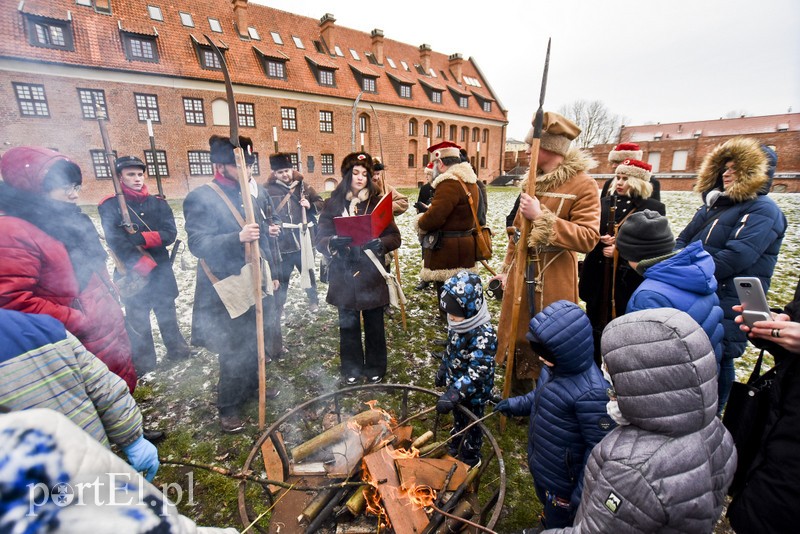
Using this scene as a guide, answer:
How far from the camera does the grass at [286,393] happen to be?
250cm

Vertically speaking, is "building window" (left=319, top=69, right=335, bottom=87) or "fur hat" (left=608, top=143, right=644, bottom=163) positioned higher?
"building window" (left=319, top=69, right=335, bottom=87)

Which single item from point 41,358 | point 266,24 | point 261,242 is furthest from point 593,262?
point 266,24

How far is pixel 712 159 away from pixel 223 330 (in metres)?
4.72

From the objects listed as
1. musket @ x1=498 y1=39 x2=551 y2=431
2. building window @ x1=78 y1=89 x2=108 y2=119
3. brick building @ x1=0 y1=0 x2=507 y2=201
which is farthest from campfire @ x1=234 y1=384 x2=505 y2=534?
building window @ x1=78 y1=89 x2=108 y2=119

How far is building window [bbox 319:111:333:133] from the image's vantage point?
2548cm

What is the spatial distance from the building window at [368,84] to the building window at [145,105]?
544 inches

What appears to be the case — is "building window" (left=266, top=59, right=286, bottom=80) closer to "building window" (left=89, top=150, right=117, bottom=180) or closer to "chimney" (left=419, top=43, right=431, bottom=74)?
"building window" (left=89, top=150, right=117, bottom=180)

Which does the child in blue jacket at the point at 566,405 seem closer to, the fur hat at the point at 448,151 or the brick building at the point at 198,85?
the fur hat at the point at 448,151

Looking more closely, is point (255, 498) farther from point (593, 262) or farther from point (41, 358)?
point (593, 262)

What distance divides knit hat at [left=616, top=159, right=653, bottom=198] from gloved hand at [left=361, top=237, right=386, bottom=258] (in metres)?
2.80

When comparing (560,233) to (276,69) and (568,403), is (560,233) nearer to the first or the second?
(568,403)

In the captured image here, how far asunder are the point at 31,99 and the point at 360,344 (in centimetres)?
2126

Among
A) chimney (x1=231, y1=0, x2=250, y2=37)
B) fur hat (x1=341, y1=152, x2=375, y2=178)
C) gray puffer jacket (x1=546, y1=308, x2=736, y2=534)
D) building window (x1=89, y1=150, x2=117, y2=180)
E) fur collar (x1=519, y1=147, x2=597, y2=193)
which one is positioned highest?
chimney (x1=231, y1=0, x2=250, y2=37)

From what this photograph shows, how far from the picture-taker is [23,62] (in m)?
14.8
